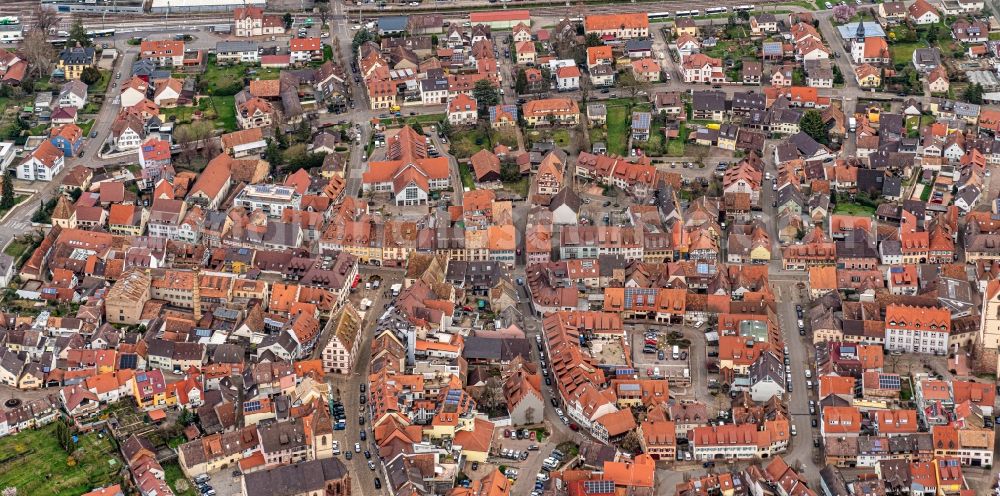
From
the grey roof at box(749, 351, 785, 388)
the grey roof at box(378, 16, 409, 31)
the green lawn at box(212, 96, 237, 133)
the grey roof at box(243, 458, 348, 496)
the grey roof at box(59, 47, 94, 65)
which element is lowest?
the grey roof at box(749, 351, 785, 388)

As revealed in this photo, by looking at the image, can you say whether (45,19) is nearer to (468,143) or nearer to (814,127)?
(468,143)

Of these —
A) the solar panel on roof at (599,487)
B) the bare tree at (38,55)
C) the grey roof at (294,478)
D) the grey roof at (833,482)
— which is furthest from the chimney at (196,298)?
the bare tree at (38,55)

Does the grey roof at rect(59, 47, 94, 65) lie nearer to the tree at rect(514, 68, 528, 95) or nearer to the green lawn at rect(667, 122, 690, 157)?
the tree at rect(514, 68, 528, 95)

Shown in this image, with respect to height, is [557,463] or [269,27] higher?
[269,27]

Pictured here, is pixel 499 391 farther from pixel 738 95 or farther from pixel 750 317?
pixel 738 95

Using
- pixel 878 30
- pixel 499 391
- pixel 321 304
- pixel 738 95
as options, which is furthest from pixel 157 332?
pixel 878 30

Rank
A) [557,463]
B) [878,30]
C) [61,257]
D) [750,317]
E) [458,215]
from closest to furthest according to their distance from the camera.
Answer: [557,463], [750,317], [61,257], [458,215], [878,30]

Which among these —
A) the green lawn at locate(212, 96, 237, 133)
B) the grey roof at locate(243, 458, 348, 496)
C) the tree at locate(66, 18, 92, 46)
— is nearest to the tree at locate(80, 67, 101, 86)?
the tree at locate(66, 18, 92, 46)

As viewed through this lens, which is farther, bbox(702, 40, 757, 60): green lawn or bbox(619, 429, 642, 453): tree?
bbox(702, 40, 757, 60): green lawn
